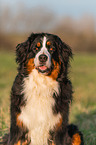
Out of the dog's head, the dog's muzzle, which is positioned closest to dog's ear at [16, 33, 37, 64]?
the dog's head

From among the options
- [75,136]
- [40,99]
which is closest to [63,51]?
[40,99]

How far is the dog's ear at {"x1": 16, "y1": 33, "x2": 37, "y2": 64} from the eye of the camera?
4.04 meters

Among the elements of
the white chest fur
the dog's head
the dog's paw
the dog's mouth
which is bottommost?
the dog's paw

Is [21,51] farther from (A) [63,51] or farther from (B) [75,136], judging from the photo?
(B) [75,136]

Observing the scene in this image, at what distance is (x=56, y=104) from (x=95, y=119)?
2804 mm

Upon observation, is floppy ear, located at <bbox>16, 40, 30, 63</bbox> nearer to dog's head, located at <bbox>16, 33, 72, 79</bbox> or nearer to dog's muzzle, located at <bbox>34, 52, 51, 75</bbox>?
dog's head, located at <bbox>16, 33, 72, 79</bbox>

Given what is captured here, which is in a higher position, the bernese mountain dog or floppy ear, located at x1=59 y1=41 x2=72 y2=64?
floppy ear, located at x1=59 y1=41 x2=72 y2=64

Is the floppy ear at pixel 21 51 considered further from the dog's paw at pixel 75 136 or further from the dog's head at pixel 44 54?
the dog's paw at pixel 75 136

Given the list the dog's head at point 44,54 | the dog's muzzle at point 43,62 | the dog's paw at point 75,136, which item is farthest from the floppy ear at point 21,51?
the dog's paw at point 75,136

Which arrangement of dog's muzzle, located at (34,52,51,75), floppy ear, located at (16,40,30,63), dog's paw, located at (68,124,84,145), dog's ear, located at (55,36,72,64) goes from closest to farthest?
dog's muzzle, located at (34,52,51,75)
floppy ear, located at (16,40,30,63)
dog's ear, located at (55,36,72,64)
dog's paw, located at (68,124,84,145)

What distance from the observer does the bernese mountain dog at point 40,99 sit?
384 centimetres

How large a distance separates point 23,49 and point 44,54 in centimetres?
52

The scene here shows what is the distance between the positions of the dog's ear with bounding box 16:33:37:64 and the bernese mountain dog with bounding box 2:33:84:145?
0.03 m

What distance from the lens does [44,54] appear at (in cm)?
375
